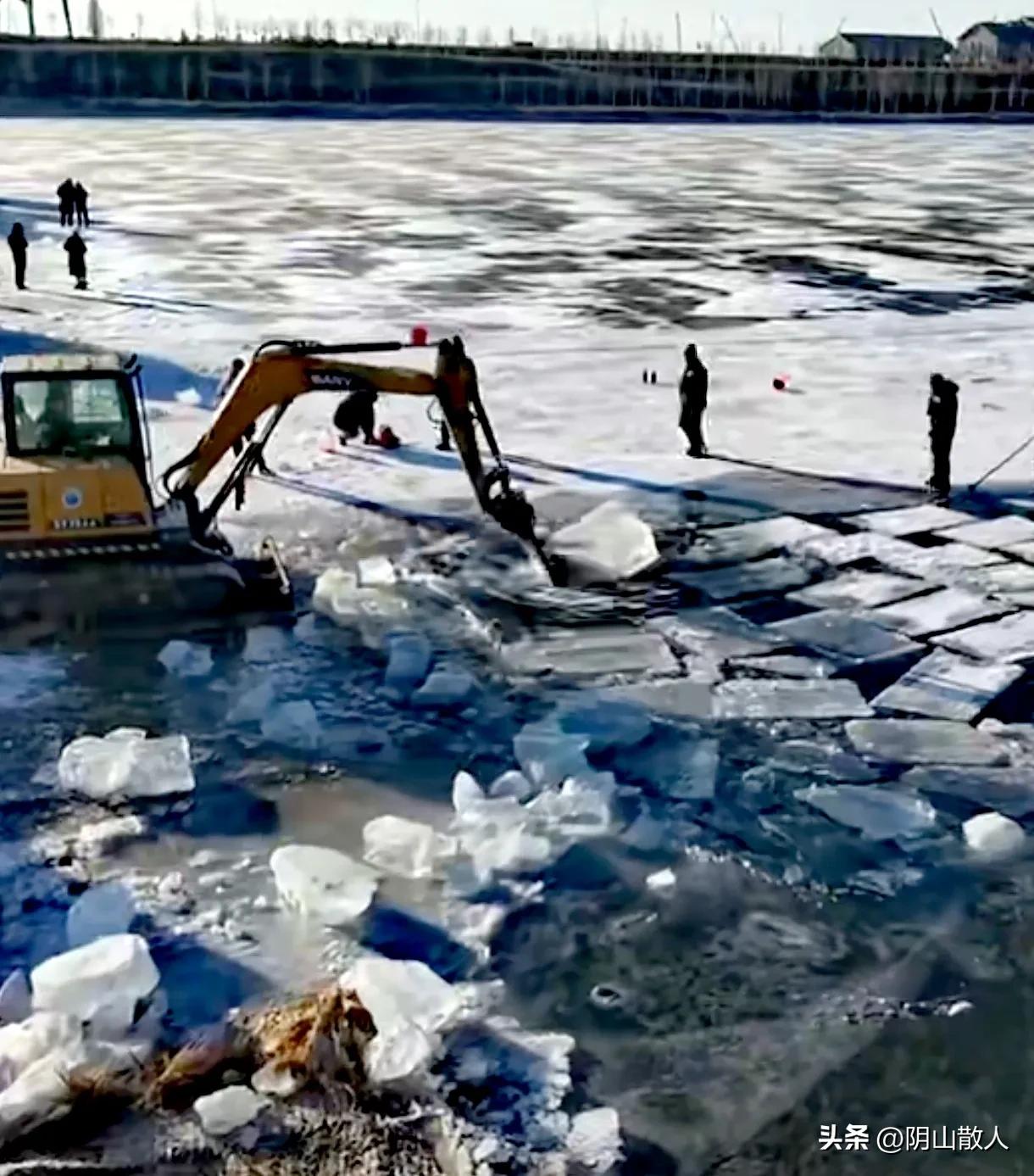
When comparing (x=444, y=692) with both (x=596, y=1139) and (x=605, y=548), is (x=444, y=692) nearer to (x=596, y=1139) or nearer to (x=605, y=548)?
(x=605, y=548)

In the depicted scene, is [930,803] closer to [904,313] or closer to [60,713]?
[60,713]

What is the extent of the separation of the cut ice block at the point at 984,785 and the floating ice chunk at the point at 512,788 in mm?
1943

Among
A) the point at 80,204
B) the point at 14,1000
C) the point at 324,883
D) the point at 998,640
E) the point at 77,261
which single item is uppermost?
the point at 80,204

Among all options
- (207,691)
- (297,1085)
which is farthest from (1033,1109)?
(207,691)

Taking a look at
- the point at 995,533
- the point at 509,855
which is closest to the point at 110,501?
the point at 509,855

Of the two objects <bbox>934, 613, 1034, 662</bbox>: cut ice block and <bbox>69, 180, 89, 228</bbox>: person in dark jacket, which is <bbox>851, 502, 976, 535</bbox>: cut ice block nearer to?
<bbox>934, 613, 1034, 662</bbox>: cut ice block

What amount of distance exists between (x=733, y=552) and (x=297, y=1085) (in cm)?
696

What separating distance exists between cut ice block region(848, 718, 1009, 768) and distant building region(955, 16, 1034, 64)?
96.7m

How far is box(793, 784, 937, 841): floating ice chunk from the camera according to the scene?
759 centimetres

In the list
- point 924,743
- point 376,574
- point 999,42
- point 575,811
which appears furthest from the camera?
point 999,42

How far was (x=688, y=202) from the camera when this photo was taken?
3650 cm

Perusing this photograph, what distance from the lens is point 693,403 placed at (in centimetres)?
1423

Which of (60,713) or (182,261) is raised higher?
(182,261)

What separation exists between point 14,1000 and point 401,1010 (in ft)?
4.90
